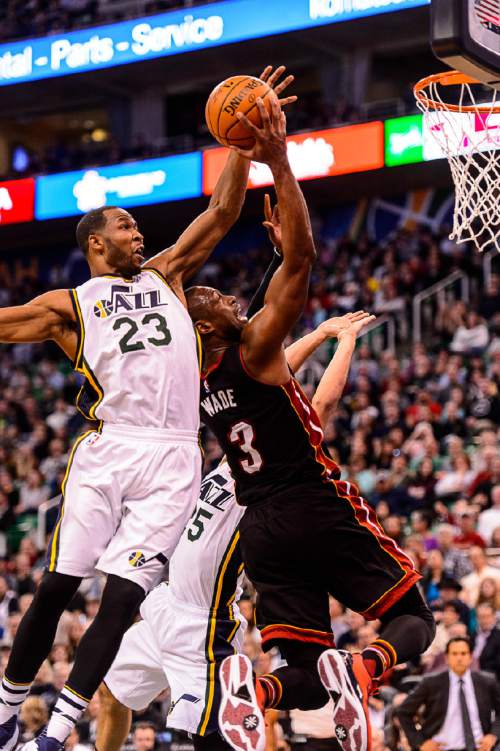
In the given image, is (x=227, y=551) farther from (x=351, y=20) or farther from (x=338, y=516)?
(x=351, y=20)

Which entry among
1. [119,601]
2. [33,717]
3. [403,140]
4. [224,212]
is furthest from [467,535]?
[403,140]

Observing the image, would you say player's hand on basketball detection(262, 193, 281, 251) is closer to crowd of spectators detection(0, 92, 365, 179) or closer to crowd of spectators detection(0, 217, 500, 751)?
crowd of spectators detection(0, 217, 500, 751)

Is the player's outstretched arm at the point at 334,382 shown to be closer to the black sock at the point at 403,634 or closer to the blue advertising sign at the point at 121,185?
the black sock at the point at 403,634

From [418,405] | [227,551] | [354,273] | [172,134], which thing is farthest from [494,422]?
[172,134]

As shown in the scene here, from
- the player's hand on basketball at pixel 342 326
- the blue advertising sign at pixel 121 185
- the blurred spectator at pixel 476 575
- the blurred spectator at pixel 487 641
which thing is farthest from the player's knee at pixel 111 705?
the blue advertising sign at pixel 121 185

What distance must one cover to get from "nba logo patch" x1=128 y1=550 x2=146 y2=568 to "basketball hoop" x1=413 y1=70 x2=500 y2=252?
315cm

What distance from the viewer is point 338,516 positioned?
567cm

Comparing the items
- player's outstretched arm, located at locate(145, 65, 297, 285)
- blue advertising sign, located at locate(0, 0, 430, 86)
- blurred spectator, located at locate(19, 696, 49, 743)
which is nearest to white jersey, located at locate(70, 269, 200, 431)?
player's outstretched arm, located at locate(145, 65, 297, 285)

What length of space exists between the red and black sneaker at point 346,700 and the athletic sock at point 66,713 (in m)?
1.03

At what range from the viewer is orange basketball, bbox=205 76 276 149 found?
5348mm

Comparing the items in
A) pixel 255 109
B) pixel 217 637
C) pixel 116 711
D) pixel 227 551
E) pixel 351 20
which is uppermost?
pixel 351 20

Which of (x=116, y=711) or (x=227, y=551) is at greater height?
(x=227, y=551)

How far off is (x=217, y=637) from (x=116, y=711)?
720mm

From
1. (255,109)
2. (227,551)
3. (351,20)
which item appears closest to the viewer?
(255,109)
